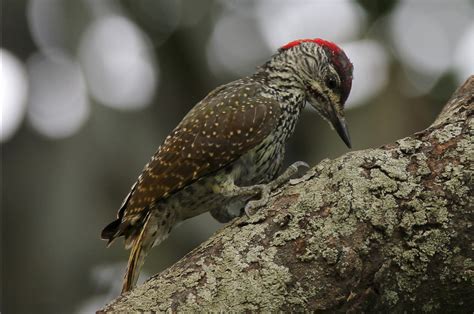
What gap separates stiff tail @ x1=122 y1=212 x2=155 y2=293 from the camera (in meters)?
3.74

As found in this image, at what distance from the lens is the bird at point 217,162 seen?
13.2 feet

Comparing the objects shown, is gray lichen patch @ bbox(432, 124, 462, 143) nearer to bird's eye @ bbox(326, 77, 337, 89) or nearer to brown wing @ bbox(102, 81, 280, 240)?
brown wing @ bbox(102, 81, 280, 240)

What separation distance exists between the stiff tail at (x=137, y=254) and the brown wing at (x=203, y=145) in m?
0.08

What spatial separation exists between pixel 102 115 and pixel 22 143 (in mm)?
1123

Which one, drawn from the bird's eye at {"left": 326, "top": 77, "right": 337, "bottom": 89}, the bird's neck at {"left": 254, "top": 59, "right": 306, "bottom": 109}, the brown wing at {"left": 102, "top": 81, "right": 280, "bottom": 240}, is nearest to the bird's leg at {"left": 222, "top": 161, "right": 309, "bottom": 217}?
the brown wing at {"left": 102, "top": 81, "right": 280, "bottom": 240}

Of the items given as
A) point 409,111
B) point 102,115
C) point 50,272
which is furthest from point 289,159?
point 50,272

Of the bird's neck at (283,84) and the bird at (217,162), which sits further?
the bird's neck at (283,84)

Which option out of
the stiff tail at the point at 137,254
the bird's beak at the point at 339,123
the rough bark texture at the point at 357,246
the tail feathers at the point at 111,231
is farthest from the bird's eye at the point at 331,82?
the rough bark texture at the point at 357,246

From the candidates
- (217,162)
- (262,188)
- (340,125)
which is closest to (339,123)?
(340,125)

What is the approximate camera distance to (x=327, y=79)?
4.78m

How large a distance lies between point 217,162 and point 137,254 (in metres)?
0.63

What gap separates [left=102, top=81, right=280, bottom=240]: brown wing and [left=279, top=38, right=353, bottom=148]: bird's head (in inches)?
16.8

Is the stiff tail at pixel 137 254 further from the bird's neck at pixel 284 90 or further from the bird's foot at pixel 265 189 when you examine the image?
the bird's neck at pixel 284 90

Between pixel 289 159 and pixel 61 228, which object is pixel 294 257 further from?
pixel 61 228
